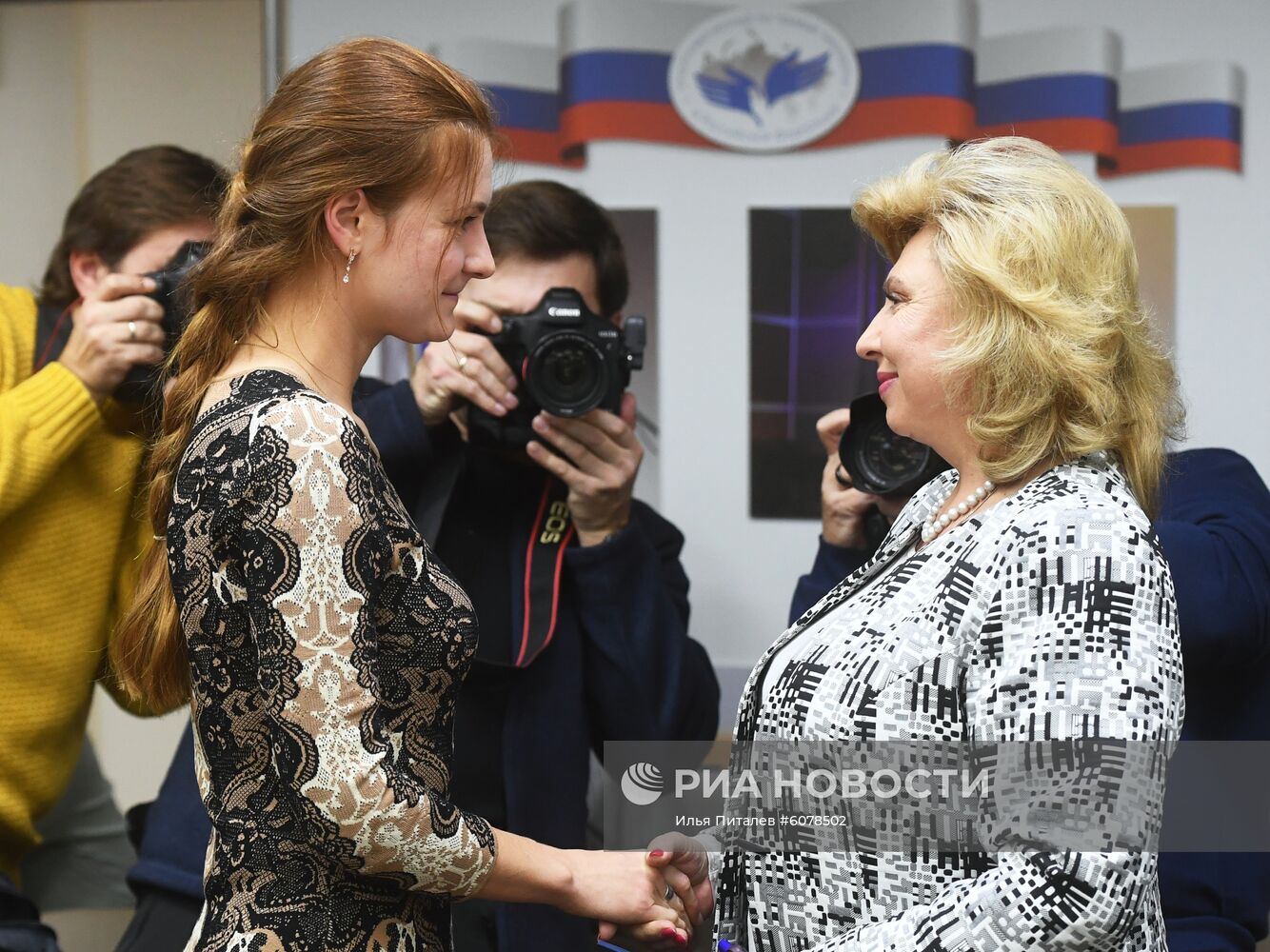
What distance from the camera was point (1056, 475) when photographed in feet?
3.61

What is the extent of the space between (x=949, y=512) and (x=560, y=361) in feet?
1.95

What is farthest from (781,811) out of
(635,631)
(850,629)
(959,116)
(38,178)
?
(38,178)

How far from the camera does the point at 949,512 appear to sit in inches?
48.2

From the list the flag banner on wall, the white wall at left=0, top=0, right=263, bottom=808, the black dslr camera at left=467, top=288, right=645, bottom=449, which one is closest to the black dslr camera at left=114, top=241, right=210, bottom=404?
the black dslr camera at left=467, top=288, right=645, bottom=449

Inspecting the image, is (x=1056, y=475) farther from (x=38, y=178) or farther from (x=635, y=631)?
(x=38, y=178)

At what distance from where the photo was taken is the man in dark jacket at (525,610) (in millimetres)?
1610

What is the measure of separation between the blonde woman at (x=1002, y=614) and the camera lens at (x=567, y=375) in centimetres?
44

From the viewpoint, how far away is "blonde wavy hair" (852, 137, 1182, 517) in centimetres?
110

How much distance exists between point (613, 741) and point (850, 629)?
0.59 meters

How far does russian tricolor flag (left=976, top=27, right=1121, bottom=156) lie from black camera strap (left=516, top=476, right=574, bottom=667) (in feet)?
2.92

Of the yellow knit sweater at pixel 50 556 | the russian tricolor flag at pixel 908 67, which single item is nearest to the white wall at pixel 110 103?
the yellow knit sweater at pixel 50 556

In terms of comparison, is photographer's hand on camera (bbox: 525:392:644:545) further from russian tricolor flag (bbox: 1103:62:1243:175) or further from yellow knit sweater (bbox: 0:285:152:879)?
russian tricolor flag (bbox: 1103:62:1243:175)

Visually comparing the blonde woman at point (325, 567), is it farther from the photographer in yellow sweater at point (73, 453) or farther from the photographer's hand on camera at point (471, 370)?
the photographer in yellow sweater at point (73, 453)
